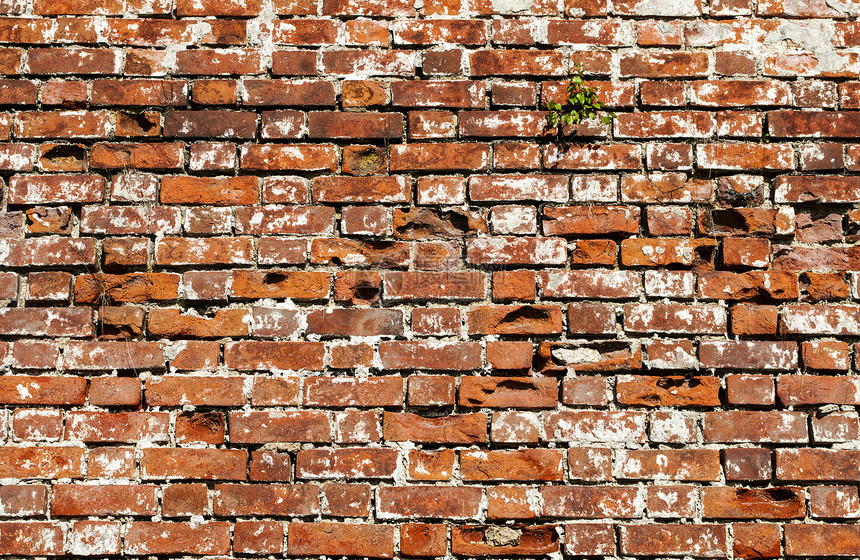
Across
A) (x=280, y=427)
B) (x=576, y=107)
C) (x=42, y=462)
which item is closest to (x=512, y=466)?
(x=280, y=427)

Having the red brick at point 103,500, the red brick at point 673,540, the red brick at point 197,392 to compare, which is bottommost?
Answer: the red brick at point 673,540

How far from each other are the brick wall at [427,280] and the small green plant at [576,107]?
0.10 ft

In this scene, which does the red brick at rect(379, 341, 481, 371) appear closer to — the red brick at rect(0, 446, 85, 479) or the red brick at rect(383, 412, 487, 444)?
the red brick at rect(383, 412, 487, 444)

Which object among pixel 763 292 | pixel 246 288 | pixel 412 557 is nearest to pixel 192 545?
pixel 412 557

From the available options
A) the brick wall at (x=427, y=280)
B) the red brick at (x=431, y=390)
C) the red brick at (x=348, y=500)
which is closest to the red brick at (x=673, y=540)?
the brick wall at (x=427, y=280)

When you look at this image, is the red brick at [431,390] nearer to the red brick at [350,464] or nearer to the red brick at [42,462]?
the red brick at [350,464]

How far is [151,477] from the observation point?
157 cm

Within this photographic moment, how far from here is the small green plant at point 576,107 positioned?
1.64m

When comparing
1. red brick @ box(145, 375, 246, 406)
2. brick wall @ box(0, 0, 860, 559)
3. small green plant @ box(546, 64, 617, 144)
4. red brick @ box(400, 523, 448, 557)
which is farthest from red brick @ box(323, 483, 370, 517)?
small green plant @ box(546, 64, 617, 144)

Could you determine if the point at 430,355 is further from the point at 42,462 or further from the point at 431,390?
the point at 42,462

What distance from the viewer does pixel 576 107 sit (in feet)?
5.47

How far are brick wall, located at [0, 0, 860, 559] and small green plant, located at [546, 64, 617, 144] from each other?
32 millimetres

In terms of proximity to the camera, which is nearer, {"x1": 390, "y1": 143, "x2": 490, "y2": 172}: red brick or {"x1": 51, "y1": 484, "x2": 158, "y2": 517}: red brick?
{"x1": 51, "y1": 484, "x2": 158, "y2": 517}: red brick

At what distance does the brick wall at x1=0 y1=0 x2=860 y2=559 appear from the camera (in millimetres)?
1558
